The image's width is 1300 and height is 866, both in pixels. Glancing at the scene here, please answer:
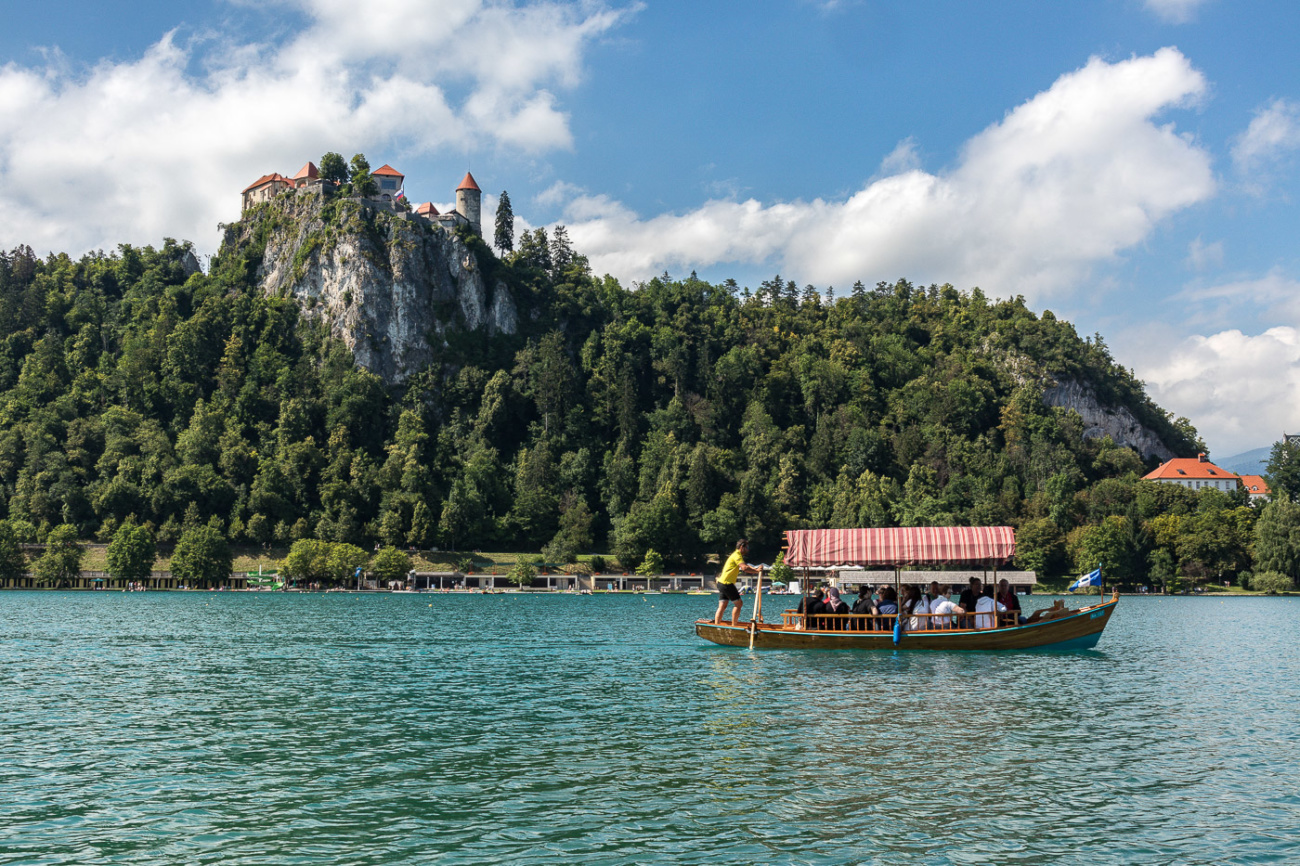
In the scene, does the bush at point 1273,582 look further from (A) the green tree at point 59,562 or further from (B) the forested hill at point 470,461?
(A) the green tree at point 59,562

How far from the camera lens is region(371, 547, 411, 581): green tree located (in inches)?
6117

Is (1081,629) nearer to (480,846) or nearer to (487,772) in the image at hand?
(487,772)

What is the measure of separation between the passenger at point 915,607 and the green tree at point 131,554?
437 ft

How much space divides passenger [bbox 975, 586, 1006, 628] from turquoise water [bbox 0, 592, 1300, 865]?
1.81 m

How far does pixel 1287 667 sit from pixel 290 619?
6561 cm

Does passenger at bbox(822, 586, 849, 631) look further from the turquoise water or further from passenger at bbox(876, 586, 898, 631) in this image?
the turquoise water

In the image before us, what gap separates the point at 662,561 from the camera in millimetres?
163625

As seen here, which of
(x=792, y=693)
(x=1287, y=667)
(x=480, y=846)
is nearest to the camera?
(x=480, y=846)

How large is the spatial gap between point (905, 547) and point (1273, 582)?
112591mm

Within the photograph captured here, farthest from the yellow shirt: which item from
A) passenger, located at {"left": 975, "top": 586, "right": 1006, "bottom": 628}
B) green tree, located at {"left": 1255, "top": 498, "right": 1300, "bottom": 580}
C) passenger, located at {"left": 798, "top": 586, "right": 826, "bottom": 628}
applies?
green tree, located at {"left": 1255, "top": 498, "right": 1300, "bottom": 580}

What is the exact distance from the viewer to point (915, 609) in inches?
1852

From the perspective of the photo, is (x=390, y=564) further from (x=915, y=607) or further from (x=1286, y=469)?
(x=1286, y=469)

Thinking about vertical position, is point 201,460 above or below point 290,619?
above

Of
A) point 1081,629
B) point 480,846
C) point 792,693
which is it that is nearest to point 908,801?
point 480,846
